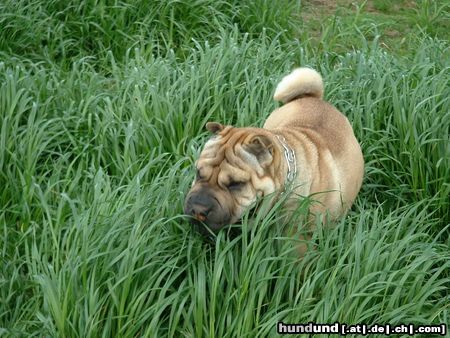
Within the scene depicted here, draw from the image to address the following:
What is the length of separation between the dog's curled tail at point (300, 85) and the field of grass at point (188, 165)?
0.30 metres

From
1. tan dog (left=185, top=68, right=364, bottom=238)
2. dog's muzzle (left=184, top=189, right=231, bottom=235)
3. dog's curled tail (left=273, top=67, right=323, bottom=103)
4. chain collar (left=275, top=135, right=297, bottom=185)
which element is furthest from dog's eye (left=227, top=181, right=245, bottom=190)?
dog's curled tail (left=273, top=67, right=323, bottom=103)

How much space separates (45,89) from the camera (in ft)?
18.8

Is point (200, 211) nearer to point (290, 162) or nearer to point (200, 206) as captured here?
point (200, 206)

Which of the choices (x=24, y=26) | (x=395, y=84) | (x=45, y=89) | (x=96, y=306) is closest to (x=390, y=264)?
(x=96, y=306)

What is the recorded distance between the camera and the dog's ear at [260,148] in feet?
13.5

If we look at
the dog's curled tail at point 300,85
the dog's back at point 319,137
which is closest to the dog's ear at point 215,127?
the dog's back at point 319,137

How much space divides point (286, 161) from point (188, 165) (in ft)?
2.65

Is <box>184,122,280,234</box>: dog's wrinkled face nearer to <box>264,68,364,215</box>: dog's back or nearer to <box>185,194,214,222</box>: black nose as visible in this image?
<box>185,194,214,222</box>: black nose

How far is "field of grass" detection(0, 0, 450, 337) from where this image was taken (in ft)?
13.0

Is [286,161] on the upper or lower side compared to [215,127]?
lower

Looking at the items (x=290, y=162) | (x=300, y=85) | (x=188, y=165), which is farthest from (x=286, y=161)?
(x=300, y=85)

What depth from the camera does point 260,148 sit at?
4.13 meters

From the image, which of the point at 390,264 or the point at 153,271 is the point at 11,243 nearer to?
the point at 153,271

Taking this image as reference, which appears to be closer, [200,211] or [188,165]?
[200,211]
